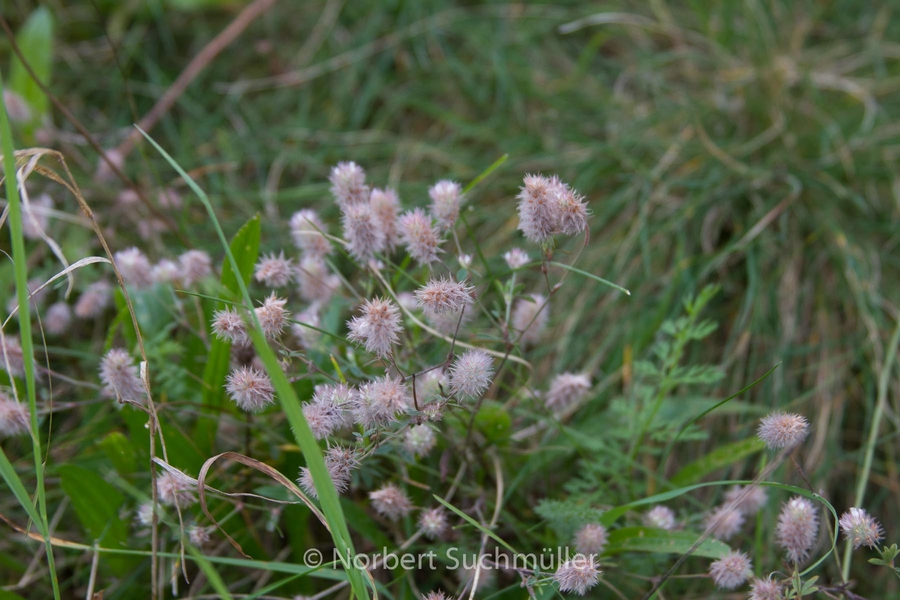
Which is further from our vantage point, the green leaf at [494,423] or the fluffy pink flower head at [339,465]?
the green leaf at [494,423]

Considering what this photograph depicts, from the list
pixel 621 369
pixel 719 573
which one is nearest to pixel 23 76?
pixel 621 369

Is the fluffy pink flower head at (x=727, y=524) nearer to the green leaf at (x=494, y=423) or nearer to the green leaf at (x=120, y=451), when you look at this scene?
the green leaf at (x=494, y=423)

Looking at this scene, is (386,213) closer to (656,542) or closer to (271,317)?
(271,317)

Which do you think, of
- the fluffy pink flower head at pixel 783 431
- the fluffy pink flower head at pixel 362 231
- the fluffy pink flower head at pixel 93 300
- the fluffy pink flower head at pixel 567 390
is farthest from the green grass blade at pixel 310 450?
the fluffy pink flower head at pixel 93 300

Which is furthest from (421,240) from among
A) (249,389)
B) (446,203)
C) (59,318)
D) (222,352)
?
(59,318)

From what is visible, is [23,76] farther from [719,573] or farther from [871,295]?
[871,295]

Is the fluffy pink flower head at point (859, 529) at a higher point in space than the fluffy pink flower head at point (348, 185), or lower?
lower
